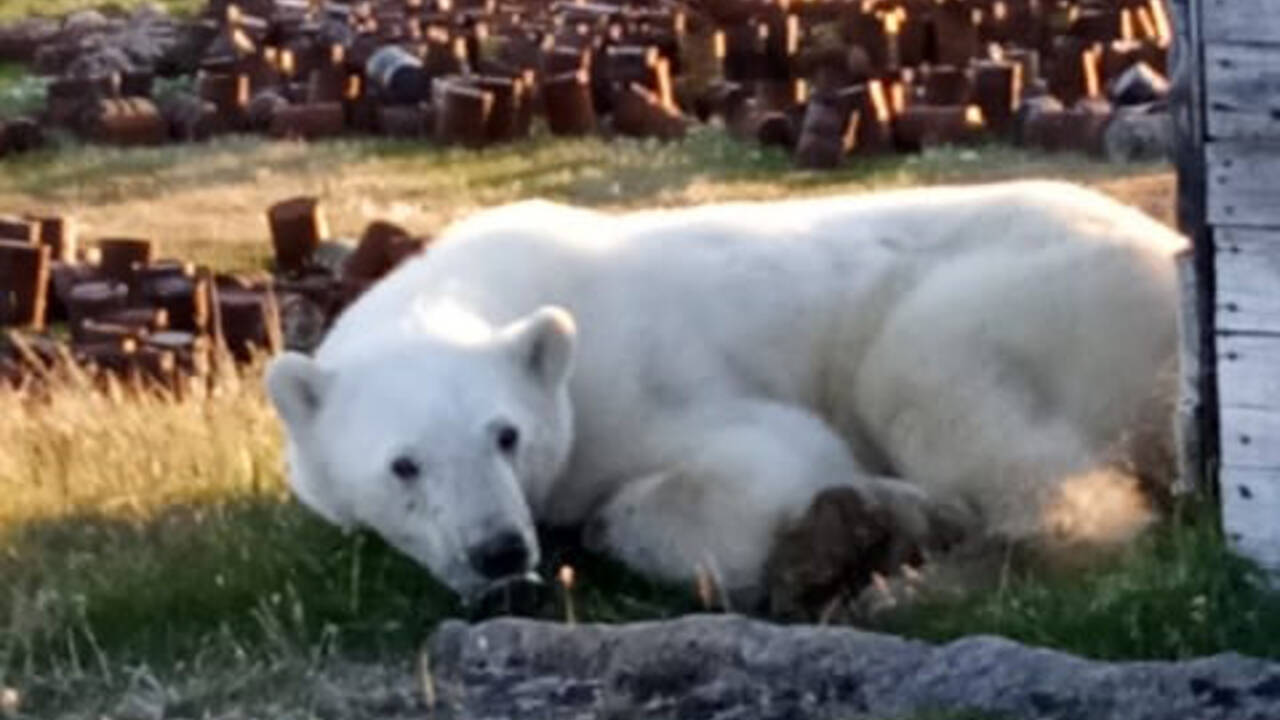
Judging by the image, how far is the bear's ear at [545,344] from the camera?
26.9 ft

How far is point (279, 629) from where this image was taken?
769 centimetres

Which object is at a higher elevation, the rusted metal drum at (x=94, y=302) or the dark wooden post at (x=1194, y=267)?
the dark wooden post at (x=1194, y=267)

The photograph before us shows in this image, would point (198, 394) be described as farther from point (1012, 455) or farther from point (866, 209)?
point (1012, 455)

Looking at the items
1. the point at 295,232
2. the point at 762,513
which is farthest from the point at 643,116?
the point at 762,513

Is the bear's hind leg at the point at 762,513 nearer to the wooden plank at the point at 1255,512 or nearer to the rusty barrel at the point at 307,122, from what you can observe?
the wooden plank at the point at 1255,512

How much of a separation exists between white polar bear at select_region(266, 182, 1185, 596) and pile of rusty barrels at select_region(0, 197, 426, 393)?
3158 mm

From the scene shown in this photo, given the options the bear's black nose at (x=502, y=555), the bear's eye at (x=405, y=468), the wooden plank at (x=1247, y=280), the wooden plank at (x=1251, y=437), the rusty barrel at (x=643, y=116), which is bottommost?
the rusty barrel at (x=643, y=116)

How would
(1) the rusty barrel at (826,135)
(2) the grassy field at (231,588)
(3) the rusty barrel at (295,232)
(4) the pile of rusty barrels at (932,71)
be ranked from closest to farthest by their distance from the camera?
(2) the grassy field at (231,588), (3) the rusty barrel at (295,232), (1) the rusty barrel at (826,135), (4) the pile of rusty barrels at (932,71)

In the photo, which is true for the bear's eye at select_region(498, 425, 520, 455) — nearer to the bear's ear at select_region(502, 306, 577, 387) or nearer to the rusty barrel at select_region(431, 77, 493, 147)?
the bear's ear at select_region(502, 306, 577, 387)

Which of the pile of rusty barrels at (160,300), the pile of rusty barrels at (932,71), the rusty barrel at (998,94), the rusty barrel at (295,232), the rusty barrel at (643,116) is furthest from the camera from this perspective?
the rusty barrel at (643,116)

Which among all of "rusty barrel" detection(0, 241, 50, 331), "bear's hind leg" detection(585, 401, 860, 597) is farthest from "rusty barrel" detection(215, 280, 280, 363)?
"bear's hind leg" detection(585, 401, 860, 597)

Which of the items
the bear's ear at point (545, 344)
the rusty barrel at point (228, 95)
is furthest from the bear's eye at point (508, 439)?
the rusty barrel at point (228, 95)

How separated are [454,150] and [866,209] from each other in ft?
38.0

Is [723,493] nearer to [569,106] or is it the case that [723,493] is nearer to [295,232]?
[295,232]
